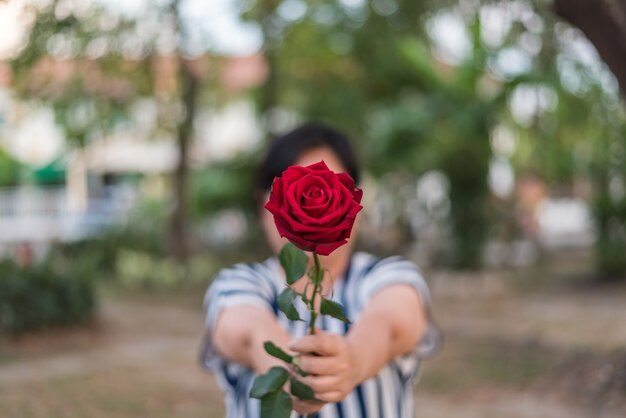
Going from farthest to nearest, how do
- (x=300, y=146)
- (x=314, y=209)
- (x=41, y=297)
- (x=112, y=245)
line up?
(x=112, y=245), (x=41, y=297), (x=300, y=146), (x=314, y=209)

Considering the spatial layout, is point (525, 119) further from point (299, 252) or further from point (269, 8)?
point (299, 252)

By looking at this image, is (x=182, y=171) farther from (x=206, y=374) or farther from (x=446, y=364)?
(x=446, y=364)

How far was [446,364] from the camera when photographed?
7738 mm

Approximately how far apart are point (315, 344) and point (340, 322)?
30cm

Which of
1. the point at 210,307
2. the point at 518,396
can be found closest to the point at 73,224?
the point at 518,396

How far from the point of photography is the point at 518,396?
21.1ft

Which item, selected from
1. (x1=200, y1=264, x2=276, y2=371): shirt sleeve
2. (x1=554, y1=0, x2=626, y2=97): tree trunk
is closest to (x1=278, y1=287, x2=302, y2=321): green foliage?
(x1=200, y1=264, x2=276, y2=371): shirt sleeve

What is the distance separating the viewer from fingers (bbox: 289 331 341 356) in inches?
51.1


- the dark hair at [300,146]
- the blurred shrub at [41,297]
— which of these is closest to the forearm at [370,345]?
the dark hair at [300,146]

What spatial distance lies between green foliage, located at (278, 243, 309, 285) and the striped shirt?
1.05 ft

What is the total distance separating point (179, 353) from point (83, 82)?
22.2ft

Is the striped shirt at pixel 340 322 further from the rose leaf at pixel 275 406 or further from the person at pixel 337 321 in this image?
the rose leaf at pixel 275 406

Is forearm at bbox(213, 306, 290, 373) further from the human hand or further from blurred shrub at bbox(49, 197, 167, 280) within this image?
blurred shrub at bbox(49, 197, 167, 280)

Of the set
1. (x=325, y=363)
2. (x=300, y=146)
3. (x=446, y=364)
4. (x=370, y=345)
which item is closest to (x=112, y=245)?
(x=446, y=364)
